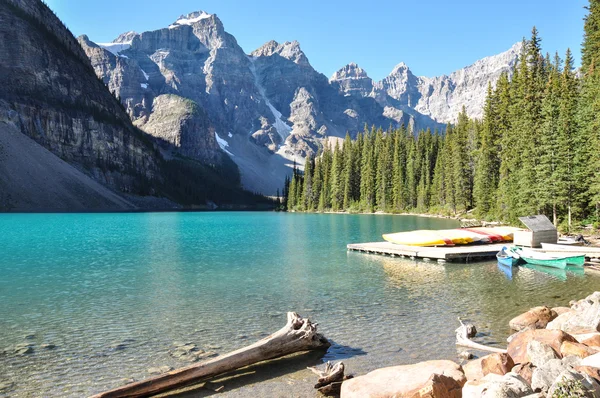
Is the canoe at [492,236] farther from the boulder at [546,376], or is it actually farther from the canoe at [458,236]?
the boulder at [546,376]

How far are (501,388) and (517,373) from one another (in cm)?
204

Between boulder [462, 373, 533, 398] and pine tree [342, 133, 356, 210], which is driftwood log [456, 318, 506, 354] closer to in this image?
boulder [462, 373, 533, 398]

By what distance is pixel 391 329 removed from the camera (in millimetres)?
15414

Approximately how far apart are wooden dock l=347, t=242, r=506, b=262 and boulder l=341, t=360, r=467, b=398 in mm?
24776

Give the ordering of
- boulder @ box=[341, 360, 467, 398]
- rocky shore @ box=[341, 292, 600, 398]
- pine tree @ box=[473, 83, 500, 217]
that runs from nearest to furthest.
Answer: rocky shore @ box=[341, 292, 600, 398], boulder @ box=[341, 360, 467, 398], pine tree @ box=[473, 83, 500, 217]

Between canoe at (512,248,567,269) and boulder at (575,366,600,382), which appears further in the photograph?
canoe at (512,248,567,269)

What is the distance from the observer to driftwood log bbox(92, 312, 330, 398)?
393 inches

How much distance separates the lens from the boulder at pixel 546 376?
7105 mm

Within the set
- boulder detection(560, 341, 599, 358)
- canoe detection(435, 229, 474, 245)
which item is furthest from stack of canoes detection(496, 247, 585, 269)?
boulder detection(560, 341, 599, 358)

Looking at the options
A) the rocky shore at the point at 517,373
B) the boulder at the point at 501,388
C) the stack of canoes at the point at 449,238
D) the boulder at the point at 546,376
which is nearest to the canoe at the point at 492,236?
the stack of canoes at the point at 449,238

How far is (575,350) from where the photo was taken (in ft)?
31.7

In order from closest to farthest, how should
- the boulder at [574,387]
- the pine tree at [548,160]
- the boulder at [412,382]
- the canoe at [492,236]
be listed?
the boulder at [574,387] < the boulder at [412,382] < the canoe at [492,236] < the pine tree at [548,160]

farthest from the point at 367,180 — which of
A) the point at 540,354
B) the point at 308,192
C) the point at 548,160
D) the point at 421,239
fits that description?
the point at 540,354

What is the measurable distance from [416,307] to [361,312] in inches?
104
